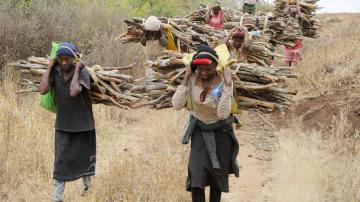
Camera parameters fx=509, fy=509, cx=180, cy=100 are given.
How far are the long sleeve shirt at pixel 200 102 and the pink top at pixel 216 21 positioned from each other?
4765 millimetres

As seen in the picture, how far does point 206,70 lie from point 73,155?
150 cm

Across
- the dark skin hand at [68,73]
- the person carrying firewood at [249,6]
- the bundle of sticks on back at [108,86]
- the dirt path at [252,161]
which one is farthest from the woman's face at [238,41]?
the person carrying firewood at [249,6]

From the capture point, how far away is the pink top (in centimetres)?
877

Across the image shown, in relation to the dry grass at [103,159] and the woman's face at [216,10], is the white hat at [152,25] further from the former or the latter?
the woman's face at [216,10]

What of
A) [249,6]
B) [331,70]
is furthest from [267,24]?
[249,6]

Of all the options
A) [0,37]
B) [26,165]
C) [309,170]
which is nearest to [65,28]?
[0,37]

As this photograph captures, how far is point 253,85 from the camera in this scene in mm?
4516

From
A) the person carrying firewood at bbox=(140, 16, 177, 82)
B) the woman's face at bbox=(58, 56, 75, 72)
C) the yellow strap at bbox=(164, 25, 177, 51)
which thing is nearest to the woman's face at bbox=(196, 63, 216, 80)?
the woman's face at bbox=(58, 56, 75, 72)

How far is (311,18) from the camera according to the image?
38.2 ft

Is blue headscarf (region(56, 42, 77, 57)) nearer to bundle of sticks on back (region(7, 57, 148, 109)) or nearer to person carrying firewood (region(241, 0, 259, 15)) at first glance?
bundle of sticks on back (region(7, 57, 148, 109))

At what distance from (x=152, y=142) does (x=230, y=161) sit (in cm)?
210

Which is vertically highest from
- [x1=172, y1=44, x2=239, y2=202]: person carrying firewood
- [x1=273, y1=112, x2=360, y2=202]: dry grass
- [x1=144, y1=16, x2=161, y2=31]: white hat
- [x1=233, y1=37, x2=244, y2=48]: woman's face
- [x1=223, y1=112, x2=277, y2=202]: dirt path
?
[x1=144, y1=16, x2=161, y2=31]: white hat

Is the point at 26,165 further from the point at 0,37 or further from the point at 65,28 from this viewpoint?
the point at 65,28

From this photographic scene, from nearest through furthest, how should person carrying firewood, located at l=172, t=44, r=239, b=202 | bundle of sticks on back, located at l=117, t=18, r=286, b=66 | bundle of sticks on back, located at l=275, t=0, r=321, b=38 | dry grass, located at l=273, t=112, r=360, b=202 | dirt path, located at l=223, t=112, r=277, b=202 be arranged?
1. person carrying firewood, located at l=172, t=44, r=239, b=202
2. dry grass, located at l=273, t=112, r=360, b=202
3. dirt path, located at l=223, t=112, r=277, b=202
4. bundle of sticks on back, located at l=117, t=18, r=286, b=66
5. bundle of sticks on back, located at l=275, t=0, r=321, b=38
